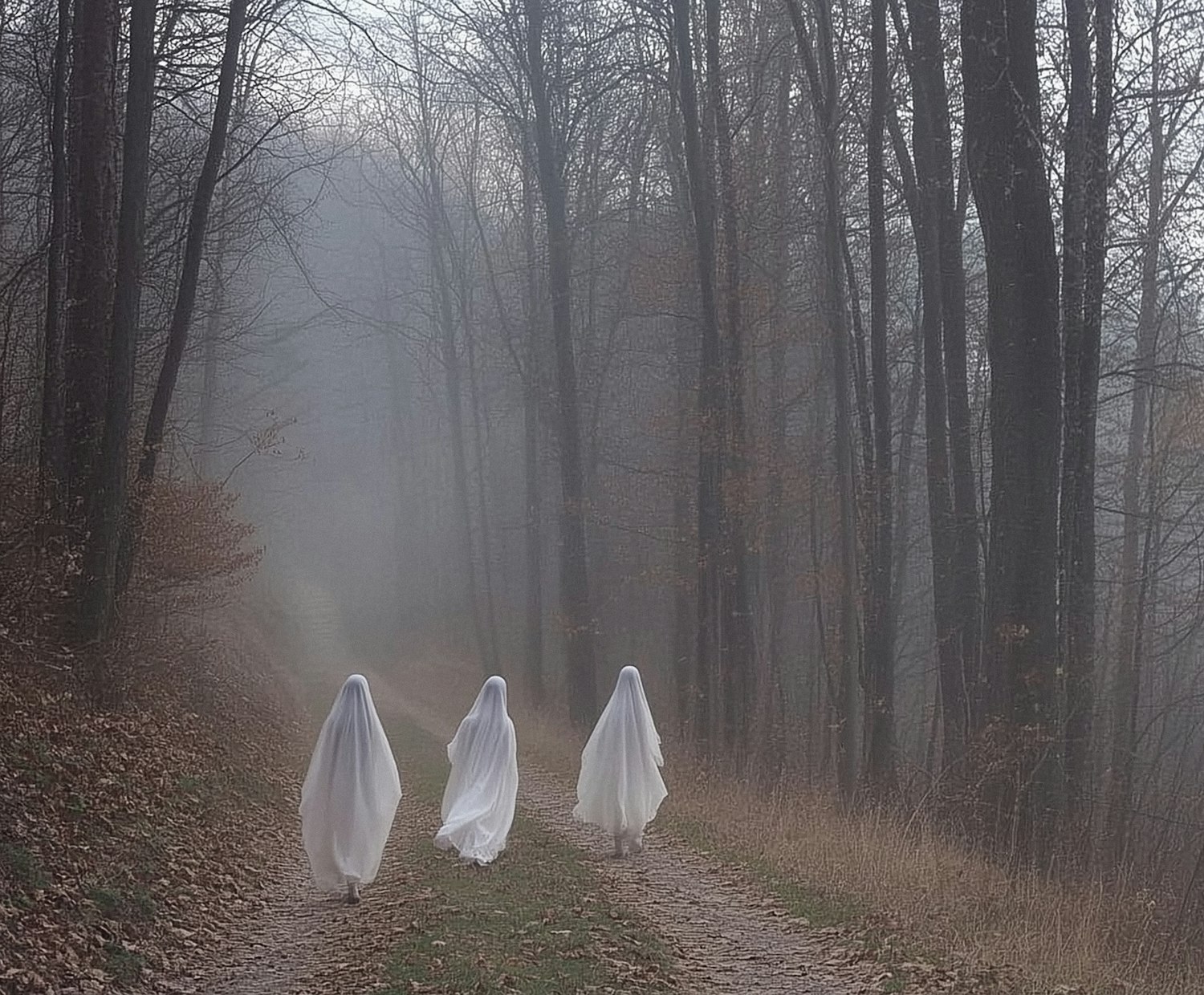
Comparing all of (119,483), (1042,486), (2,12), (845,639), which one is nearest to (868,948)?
(1042,486)

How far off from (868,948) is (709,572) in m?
14.6

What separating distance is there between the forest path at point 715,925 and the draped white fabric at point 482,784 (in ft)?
3.42

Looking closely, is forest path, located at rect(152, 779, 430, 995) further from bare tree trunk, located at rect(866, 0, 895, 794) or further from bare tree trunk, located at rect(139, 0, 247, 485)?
bare tree trunk, located at rect(866, 0, 895, 794)

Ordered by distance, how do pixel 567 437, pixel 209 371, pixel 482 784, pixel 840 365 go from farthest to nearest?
pixel 209 371, pixel 567 437, pixel 840 365, pixel 482 784

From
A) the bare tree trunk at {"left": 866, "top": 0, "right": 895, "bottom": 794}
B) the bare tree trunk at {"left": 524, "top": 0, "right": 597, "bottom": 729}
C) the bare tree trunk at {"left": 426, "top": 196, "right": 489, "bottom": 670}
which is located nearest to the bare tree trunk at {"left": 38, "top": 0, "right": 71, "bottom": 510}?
the bare tree trunk at {"left": 866, "top": 0, "right": 895, "bottom": 794}

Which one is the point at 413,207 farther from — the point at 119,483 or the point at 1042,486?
the point at 1042,486

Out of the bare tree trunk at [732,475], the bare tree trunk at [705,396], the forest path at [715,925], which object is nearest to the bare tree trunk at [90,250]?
the forest path at [715,925]

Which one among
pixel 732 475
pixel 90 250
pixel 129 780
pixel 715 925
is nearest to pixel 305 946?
pixel 715 925

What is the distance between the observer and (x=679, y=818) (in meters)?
16.3

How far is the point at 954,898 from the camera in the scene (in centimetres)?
1104

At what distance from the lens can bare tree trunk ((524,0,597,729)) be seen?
27.3 meters

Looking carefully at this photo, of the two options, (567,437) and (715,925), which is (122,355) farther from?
(567,437)

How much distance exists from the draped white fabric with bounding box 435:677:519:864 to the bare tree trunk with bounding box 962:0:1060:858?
16.4 ft

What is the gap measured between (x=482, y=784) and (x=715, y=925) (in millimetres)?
Result: 3893
